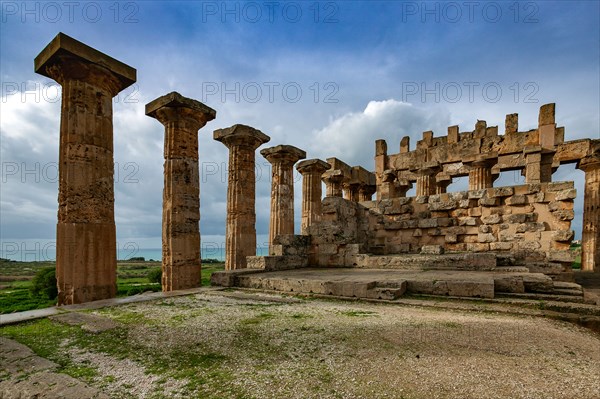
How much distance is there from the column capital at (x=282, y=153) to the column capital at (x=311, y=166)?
3.74ft

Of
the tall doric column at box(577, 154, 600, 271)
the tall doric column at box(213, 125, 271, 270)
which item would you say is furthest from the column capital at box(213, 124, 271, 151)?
the tall doric column at box(577, 154, 600, 271)

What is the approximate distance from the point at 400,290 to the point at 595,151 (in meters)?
18.9

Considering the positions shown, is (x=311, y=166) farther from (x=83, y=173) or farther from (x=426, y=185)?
(x=83, y=173)

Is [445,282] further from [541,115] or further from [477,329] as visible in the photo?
[541,115]

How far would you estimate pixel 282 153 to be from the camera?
15078 mm

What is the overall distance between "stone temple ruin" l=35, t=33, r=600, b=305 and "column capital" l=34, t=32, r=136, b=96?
2cm

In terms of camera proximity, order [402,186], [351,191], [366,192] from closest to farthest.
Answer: [402,186] → [351,191] → [366,192]

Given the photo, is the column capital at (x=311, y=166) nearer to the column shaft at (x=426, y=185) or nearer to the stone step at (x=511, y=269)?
the column shaft at (x=426, y=185)

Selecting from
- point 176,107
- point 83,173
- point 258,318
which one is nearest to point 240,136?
point 176,107

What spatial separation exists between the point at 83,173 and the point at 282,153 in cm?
920

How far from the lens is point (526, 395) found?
7.07ft

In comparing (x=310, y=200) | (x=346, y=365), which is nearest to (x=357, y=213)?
(x=310, y=200)

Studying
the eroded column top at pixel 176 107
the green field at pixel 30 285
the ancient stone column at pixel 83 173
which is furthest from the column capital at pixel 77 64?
the green field at pixel 30 285

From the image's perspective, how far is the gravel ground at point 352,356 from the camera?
230 centimetres
